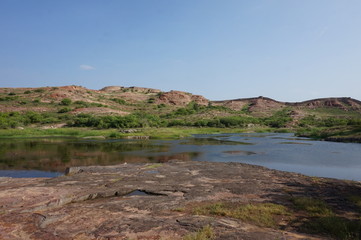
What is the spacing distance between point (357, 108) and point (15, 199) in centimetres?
13285

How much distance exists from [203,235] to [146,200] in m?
4.54

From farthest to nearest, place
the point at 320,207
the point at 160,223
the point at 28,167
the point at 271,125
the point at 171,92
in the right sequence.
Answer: the point at 171,92 → the point at 271,125 → the point at 28,167 → the point at 320,207 → the point at 160,223

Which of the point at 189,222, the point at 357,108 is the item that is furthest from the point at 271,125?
the point at 189,222

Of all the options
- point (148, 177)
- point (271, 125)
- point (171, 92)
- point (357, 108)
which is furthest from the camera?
point (171, 92)

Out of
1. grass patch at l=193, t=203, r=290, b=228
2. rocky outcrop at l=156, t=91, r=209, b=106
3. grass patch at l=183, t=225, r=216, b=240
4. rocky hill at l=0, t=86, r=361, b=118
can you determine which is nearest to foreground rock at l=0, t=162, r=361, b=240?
grass patch at l=183, t=225, r=216, b=240

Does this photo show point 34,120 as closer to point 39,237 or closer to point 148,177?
point 148,177

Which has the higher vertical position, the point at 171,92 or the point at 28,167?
the point at 171,92

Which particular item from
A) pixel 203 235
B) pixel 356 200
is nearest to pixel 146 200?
pixel 203 235

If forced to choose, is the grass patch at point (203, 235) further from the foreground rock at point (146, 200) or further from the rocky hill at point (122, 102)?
the rocky hill at point (122, 102)

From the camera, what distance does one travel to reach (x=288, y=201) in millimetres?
11078

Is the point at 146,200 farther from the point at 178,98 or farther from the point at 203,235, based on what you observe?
the point at 178,98

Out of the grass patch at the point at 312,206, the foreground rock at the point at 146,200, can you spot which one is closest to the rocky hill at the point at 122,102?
the foreground rock at the point at 146,200

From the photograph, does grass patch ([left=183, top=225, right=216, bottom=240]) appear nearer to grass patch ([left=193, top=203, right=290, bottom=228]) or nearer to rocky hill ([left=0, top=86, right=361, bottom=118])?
grass patch ([left=193, top=203, right=290, bottom=228])

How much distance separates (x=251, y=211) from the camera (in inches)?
375
